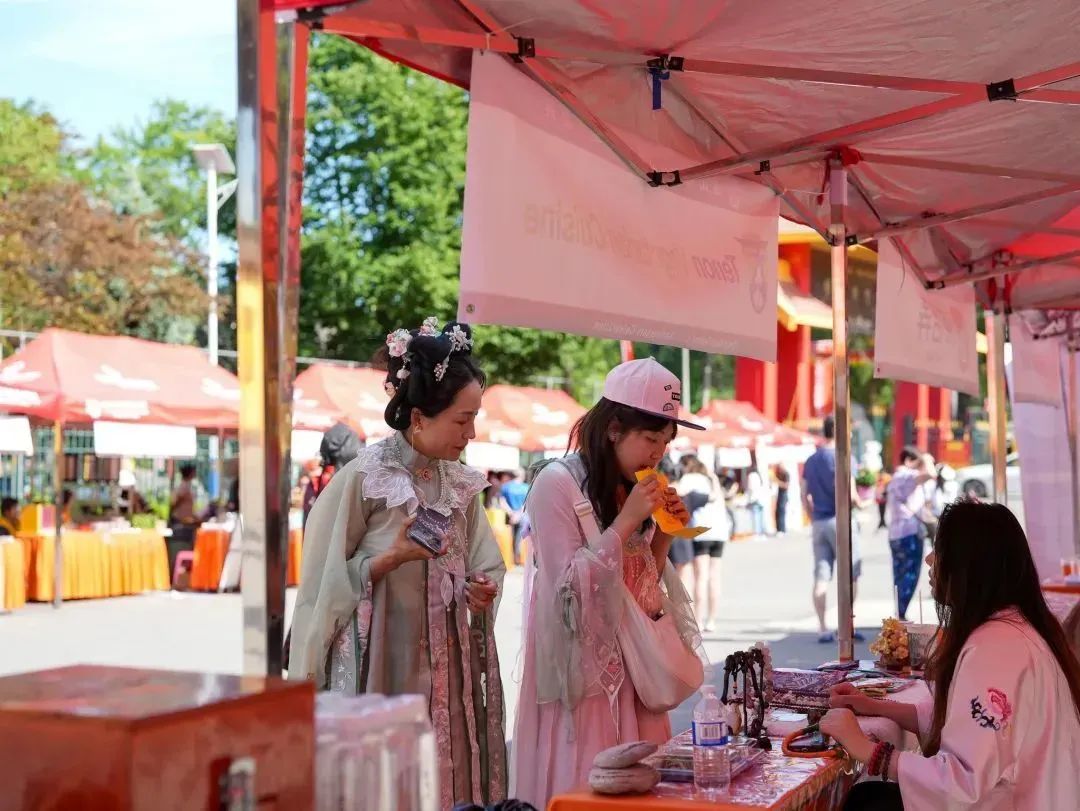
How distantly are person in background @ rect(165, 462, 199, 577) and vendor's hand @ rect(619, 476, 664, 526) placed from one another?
15819 mm

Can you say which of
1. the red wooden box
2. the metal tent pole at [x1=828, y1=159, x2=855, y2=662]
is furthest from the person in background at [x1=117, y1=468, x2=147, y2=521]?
the red wooden box

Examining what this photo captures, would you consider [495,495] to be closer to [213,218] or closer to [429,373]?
[213,218]

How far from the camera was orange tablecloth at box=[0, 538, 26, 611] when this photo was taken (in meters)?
15.1

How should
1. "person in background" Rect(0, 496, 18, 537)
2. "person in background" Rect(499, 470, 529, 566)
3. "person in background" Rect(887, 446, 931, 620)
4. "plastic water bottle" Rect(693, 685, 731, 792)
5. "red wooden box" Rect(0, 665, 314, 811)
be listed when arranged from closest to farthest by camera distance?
1. "red wooden box" Rect(0, 665, 314, 811)
2. "plastic water bottle" Rect(693, 685, 731, 792)
3. "person in background" Rect(887, 446, 931, 620)
4. "person in background" Rect(0, 496, 18, 537)
5. "person in background" Rect(499, 470, 529, 566)

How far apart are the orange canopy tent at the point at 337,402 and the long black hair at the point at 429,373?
57.7 feet

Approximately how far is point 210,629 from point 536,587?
10.5 meters

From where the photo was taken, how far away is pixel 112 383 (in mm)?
16375

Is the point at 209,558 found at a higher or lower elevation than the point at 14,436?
lower

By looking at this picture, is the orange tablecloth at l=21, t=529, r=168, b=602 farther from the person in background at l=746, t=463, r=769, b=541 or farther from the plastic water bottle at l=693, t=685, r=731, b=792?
the person in background at l=746, t=463, r=769, b=541

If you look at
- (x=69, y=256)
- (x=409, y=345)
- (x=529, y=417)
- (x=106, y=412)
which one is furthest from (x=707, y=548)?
(x=69, y=256)

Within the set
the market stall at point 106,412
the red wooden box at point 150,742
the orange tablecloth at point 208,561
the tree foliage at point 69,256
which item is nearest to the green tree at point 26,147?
the tree foliage at point 69,256

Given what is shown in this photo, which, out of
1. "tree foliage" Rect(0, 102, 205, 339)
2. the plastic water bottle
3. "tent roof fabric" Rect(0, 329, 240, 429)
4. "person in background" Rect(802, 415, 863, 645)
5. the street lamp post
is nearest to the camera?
the plastic water bottle

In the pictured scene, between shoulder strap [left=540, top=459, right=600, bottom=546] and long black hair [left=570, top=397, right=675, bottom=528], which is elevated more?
long black hair [left=570, top=397, right=675, bottom=528]

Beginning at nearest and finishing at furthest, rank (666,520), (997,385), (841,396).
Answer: (666,520), (841,396), (997,385)
